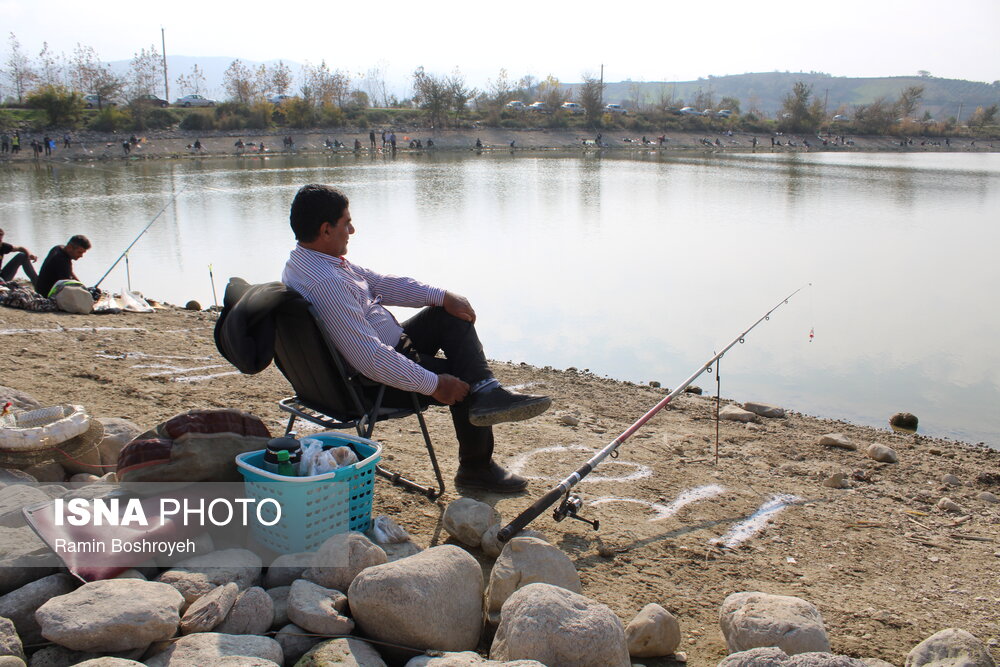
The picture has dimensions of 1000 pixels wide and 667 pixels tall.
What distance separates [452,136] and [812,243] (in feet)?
158

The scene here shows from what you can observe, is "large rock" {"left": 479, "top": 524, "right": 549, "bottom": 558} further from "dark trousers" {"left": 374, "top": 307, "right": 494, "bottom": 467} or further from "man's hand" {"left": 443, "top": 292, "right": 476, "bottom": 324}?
"man's hand" {"left": 443, "top": 292, "right": 476, "bottom": 324}

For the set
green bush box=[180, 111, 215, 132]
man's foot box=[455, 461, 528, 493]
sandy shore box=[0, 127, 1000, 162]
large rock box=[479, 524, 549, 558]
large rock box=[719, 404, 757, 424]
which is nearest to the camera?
large rock box=[479, 524, 549, 558]

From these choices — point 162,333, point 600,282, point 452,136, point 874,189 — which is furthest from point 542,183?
point 452,136

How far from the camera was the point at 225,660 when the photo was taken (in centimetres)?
209

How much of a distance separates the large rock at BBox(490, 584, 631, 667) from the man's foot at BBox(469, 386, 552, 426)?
0.98m

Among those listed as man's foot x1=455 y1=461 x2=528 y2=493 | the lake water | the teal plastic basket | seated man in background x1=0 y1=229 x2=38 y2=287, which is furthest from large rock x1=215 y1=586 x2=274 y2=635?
seated man in background x1=0 y1=229 x2=38 y2=287

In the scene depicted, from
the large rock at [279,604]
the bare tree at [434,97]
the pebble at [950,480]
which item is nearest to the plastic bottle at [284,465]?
the large rock at [279,604]

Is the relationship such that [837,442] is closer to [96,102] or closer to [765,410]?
[765,410]

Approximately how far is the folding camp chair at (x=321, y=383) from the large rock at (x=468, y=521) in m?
0.38

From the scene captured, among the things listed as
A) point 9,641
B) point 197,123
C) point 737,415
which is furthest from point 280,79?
point 9,641

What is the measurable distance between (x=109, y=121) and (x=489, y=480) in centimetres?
5572

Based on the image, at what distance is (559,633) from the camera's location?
2.29 metres

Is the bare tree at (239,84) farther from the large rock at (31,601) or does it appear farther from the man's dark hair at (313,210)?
the large rock at (31,601)

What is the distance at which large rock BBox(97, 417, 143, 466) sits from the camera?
343cm
